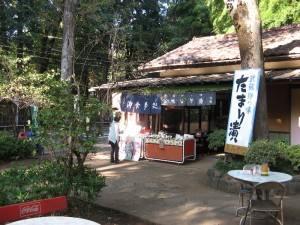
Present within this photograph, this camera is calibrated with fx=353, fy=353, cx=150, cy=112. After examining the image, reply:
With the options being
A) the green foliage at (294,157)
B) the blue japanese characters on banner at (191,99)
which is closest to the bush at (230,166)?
the green foliage at (294,157)

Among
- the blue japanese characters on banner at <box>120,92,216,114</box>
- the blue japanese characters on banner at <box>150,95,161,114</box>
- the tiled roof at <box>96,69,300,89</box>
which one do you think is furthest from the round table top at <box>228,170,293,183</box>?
the blue japanese characters on banner at <box>150,95,161,114</box>

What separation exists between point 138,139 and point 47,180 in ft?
26.6

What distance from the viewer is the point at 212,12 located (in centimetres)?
2277

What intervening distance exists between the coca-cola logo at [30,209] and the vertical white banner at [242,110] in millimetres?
6382

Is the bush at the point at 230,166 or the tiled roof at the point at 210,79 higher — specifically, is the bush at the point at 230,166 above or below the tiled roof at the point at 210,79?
below

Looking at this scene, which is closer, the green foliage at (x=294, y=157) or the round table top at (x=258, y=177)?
the round table top at (x=258, y=177)

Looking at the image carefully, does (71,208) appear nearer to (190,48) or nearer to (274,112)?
(274,112)

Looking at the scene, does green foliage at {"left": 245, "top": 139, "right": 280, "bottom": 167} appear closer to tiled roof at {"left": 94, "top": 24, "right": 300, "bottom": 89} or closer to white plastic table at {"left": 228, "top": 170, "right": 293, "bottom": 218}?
white plastic table at {"left": 228, "top": 170, "right": 293, "bottom": 218}

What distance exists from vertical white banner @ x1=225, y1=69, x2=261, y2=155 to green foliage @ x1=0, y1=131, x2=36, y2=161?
775cm

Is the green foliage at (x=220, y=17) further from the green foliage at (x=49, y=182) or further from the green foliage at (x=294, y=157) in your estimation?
the green foliage at (x=49, y=182)

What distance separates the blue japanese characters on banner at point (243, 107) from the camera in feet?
→ 31.0

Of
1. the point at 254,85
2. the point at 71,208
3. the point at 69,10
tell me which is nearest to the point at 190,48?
the point at 69,10

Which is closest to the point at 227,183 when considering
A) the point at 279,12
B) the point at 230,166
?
the point at 230,166

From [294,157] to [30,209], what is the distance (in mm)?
7108
